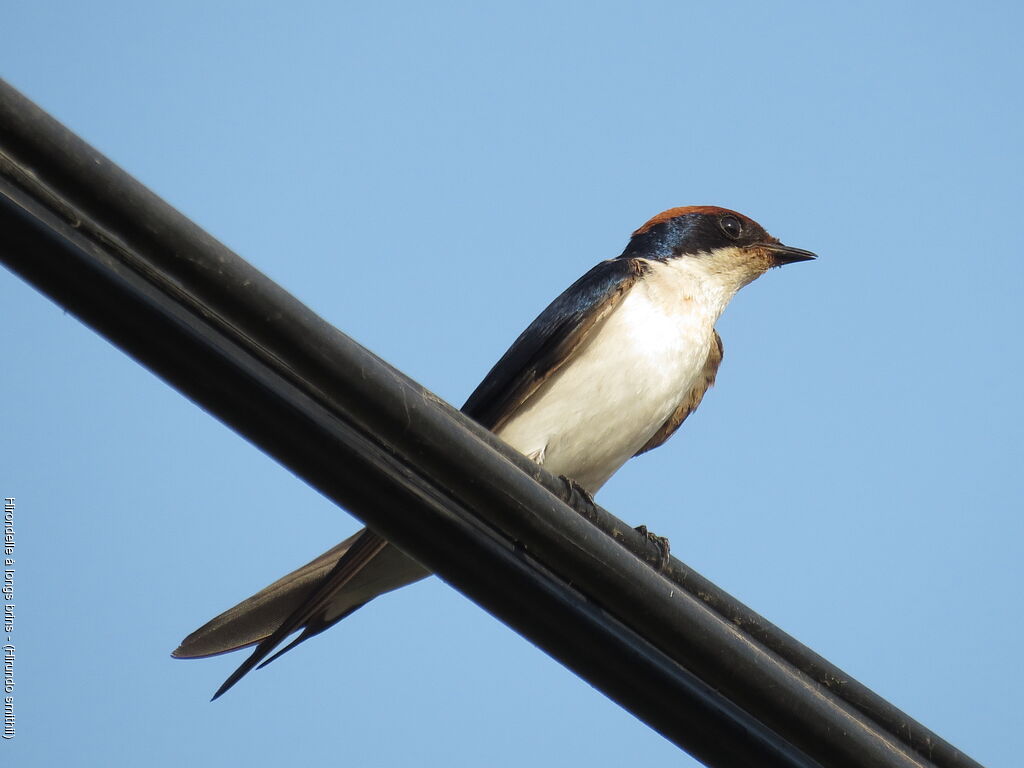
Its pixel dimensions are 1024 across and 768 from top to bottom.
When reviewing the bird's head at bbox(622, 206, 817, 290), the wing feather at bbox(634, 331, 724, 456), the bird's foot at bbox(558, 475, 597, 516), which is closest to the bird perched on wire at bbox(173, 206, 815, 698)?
the wing feather at bbox(634, 331, 724, 456)

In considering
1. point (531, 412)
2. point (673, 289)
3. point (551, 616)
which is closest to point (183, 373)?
point (551, 616)

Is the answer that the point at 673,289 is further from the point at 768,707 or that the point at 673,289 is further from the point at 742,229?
the point at 768,707

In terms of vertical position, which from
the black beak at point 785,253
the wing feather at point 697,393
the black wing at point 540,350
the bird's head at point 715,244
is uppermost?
the black beak at point 785,253

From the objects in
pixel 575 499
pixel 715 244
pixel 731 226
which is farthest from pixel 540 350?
pixel 575 499

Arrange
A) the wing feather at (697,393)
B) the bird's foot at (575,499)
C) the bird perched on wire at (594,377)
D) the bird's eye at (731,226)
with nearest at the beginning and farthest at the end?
the bird's foot at (575,499)
the bird perched on wire at (594,377)
the wing feather at (697,393)
the bird's eye at (731,226)

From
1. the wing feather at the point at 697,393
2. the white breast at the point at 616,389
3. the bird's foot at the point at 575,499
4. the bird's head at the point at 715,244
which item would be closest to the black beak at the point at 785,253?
the bird's head at the point at 715,244

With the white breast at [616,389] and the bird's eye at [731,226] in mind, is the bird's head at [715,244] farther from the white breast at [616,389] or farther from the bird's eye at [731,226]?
the white breast at [616,389]
